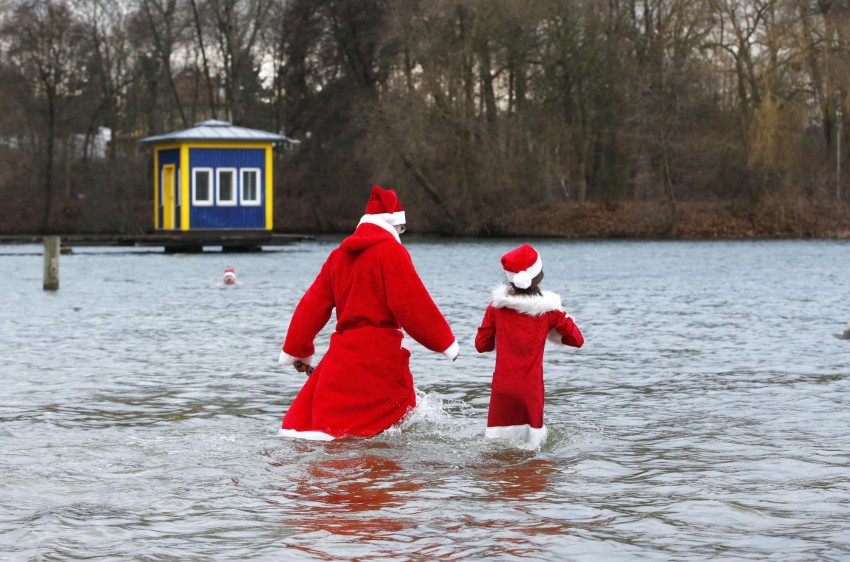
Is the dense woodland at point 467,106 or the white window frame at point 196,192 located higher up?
the dense woodland at point 467,106

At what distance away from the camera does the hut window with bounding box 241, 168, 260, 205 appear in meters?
53.1

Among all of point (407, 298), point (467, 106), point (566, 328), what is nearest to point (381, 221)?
point (407, 298)

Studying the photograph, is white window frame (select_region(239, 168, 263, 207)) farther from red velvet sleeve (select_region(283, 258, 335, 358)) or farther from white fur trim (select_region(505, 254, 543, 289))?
white fur trim (select_region(505, 254, 543, 289))

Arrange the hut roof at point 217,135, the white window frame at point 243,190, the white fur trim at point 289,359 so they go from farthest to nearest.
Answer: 1. the white window frame at point 243,190
2. the hut roof at point 217,135
3. the white fur trim at point 289,359

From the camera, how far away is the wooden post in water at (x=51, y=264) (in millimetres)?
30516

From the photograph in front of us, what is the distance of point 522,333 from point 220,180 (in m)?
44.8

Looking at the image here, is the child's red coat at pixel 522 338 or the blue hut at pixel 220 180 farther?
the blue hut at pixel 220 180

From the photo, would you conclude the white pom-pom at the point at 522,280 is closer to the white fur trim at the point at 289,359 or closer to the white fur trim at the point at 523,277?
the white fur trim at the point at 523,277

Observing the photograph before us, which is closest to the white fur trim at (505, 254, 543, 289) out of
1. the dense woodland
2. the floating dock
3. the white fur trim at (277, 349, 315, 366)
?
the white fur trim at (277, 349, 315, 366)

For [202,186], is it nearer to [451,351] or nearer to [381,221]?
[381,221]

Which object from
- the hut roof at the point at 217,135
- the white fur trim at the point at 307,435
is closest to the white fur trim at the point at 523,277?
the white fur trim at the point at 307,435

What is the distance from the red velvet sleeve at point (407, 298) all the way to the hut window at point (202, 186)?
145ft

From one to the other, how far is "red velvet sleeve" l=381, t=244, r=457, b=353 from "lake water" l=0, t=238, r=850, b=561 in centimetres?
81

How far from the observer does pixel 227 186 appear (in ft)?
174
